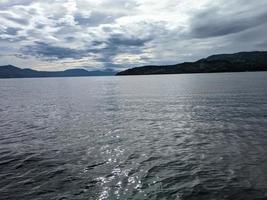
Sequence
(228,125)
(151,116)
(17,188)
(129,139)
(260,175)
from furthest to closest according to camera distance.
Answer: (151,116) < (228,125) < (129,139) < (260,175) < (17,188)

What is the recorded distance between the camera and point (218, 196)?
1488 centimetres

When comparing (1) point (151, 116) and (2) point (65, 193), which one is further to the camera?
(1) point (151, 116)

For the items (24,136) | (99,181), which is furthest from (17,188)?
(24,136)

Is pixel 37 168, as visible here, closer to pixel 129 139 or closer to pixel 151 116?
pixel 129 139

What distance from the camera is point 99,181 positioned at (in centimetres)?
1709

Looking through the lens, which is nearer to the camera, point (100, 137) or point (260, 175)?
point (260, 175)

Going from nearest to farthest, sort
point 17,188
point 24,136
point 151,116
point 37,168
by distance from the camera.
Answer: point 17,188 → point 37,168 → point 24,136 → point 151,116

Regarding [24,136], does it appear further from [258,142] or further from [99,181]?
[258,142]

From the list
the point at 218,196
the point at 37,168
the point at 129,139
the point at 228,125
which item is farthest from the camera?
the point at 228,125

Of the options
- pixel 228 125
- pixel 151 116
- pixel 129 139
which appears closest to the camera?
pixel 129 139

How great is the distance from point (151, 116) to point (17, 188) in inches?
1180

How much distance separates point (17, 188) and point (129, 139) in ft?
46.2

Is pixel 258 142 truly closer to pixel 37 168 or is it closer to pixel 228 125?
pixel 228 125

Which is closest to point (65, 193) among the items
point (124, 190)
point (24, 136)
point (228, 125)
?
point (124, 190)
